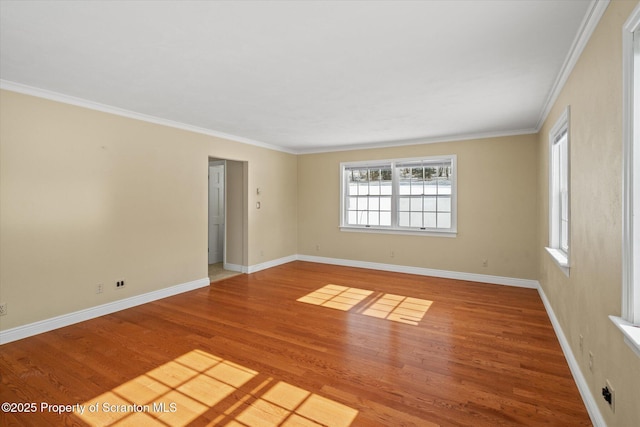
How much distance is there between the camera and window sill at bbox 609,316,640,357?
134 cm

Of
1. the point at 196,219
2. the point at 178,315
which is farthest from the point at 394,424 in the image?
the point at 196,219

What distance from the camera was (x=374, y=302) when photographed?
4422 mm

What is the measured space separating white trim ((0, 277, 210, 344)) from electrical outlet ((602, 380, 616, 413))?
476 centimetres

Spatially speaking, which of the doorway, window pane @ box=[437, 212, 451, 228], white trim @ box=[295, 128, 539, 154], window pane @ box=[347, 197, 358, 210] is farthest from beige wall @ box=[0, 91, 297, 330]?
window pane @ box=[437, 212, 451, 228]

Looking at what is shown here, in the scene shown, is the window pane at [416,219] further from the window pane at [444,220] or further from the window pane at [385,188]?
the window pane at [385,188]

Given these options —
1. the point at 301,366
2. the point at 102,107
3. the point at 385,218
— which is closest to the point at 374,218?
the point at 385,218

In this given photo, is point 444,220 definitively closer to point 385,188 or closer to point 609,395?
point 385,188

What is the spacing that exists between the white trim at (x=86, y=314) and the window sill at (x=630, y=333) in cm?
476

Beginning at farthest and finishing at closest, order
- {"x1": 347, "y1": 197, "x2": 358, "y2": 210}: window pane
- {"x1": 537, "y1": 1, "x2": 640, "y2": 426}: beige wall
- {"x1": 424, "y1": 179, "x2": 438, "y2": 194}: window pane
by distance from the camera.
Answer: {"x1": 347, "y1": 197, "x2": 358, "y2": 210}: window pane, {"x1": 424, "y1": 179, "x2": 438, "y2": 194}: window pane, {"x1": 537, "y1": 1, "x2": 640, "y2": 426}: beige wall

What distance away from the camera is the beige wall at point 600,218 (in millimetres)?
1606

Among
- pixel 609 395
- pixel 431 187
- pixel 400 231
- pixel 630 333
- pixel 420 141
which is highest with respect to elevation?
pixel 420 141

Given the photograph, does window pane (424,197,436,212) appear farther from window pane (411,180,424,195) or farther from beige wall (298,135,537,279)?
beige wall (298,135,537,279)

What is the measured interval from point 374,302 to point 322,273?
1875mm

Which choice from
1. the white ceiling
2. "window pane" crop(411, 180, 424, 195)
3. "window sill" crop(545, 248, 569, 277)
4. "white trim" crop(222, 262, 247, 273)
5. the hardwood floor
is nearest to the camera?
the white ceiling
